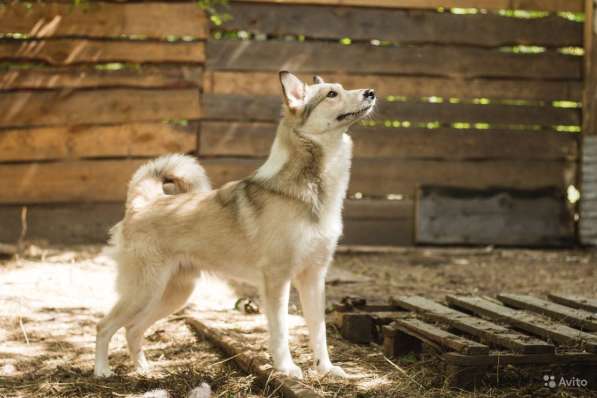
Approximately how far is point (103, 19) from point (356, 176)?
11.0 ft

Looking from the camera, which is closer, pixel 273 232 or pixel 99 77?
pixel 273 232

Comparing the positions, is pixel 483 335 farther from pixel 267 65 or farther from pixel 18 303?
pixel 267 65

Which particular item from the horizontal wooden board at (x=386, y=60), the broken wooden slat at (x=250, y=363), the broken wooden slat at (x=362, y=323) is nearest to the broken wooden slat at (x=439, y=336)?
the broken wooden slat at (x=362, y=323)

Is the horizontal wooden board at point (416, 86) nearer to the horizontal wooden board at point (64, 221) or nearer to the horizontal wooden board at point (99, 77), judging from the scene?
the horizontal wooden board at point (99, 77)

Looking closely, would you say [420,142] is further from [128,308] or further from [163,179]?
[128,308]

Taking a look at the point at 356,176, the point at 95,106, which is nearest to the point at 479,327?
the point at 356,176

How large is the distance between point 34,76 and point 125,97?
39.4 inches

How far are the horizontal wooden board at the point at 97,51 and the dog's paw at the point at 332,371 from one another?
17.9ft

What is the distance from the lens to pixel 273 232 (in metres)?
4.29

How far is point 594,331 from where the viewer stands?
4434 mm

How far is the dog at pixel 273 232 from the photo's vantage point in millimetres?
4270

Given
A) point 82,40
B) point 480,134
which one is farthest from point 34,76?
A: point 480,134

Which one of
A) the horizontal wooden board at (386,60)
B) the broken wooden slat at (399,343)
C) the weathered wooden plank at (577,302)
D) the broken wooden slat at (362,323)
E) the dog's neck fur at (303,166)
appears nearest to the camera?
the dog's neck fur at (303,166)

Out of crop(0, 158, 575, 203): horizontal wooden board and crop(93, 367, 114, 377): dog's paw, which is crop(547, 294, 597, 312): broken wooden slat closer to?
crop(93, 367, 114, 377): dog's paw
